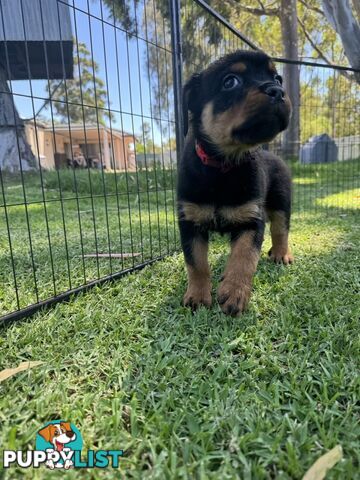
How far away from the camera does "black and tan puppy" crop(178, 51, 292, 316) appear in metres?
1.99

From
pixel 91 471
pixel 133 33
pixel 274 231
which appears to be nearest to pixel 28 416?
pixel 91 471

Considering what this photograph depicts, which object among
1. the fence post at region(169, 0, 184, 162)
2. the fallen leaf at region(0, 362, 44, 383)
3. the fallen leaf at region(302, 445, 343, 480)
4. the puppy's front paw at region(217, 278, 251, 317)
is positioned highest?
the fence post at region(169, 0, 184, 162)

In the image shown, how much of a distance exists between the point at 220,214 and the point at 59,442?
57.4 inches

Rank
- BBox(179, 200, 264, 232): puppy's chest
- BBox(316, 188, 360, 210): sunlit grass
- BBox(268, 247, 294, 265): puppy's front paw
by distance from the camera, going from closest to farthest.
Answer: BBox(179, 200, 264, 232): puppy's chest → BBox(268, 247, 294, 265): puppy's front paw → BBox(316, 188, 360, 210): sunlit grass

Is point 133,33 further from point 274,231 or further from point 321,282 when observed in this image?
point 321,282

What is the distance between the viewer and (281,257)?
Result: 2.88m

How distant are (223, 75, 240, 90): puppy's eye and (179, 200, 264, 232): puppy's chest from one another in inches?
25.4

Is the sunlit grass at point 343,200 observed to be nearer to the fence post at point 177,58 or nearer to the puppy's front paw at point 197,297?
the fence post at point 177,58

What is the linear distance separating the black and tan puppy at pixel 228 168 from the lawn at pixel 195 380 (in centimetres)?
20

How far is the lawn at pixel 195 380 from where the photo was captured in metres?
1.05

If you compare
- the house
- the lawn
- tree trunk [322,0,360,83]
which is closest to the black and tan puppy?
the lawn

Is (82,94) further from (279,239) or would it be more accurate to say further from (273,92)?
(279,239)

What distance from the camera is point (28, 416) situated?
3.88ft

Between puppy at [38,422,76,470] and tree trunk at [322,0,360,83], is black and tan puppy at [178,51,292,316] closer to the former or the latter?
puppy at [38,422,76,470]
